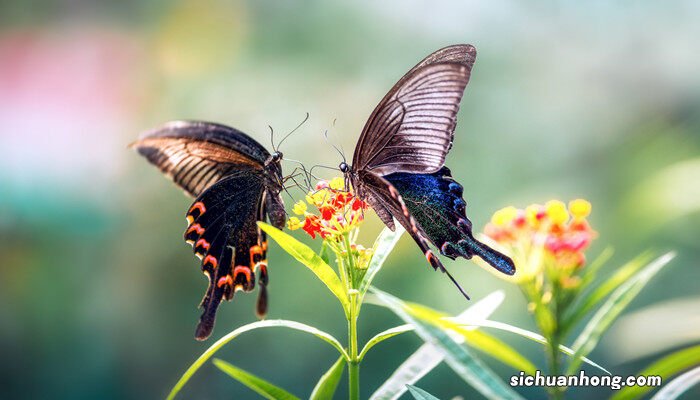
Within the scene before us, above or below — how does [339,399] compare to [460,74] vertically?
below

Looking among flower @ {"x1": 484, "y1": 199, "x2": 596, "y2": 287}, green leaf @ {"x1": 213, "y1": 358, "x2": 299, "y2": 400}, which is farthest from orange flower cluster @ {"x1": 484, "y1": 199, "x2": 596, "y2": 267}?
green leaf @ {"x1": 213, "y1": 358, "x2": 299, "y2": 400}

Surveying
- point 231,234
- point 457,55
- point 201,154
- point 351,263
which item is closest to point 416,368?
point 351,263

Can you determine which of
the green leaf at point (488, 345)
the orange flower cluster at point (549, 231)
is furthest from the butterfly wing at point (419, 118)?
the green leaf at point (488, 345)

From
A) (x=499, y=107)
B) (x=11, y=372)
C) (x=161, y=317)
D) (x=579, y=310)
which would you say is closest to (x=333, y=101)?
(x=499, y=107)

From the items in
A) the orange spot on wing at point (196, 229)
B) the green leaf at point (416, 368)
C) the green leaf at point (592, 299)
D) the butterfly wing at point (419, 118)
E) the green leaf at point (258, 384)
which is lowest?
the green leaf at point (258, 384)

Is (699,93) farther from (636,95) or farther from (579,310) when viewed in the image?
(579,310)

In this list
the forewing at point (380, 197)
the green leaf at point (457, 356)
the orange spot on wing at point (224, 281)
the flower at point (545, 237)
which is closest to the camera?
the green leaf at point (457, 356)

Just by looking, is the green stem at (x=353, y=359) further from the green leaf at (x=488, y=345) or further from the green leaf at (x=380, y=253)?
the green leaf at (x=488, y=345)

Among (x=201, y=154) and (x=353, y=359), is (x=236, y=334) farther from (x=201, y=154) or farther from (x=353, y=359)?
(x=201, y=154)
